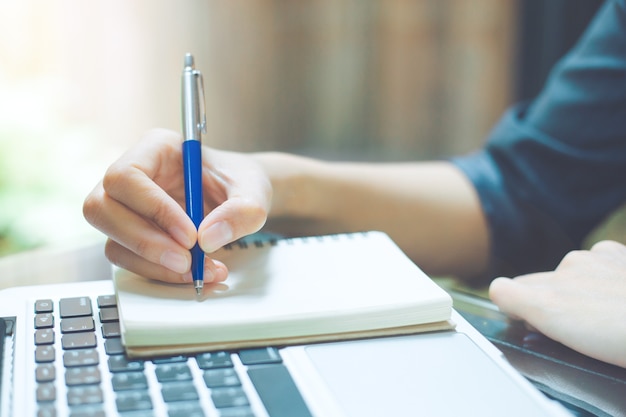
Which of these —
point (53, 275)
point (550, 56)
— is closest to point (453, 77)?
point (550, 56)

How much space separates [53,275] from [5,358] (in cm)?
15

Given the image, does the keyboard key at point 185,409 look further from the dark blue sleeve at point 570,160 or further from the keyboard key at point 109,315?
the dark blue sleeve at point 570,160

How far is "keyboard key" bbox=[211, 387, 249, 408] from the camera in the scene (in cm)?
26

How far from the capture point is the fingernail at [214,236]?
1.17 ft

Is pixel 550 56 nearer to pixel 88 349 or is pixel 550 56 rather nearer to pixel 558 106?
pixel 558 106

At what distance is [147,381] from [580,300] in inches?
9.0

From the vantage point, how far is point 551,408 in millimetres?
269

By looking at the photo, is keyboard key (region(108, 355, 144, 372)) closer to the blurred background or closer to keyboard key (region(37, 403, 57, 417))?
keyboard key (region(37, 403, 57, 417))

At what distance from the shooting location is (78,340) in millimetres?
316

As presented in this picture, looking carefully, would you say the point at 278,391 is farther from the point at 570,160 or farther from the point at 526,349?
the point at 570,160

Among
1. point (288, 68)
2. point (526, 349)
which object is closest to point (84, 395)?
point (526, 349)

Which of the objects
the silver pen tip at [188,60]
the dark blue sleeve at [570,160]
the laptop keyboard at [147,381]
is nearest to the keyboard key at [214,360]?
the laptop keyboard at [147,381]

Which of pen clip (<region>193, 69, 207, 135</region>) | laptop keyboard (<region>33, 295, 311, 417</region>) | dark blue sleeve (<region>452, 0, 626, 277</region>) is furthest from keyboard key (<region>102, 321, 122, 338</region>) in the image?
dark blue sleeve (<region>452, 0, 626, 277</region>)

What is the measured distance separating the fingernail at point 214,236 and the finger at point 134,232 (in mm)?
11
